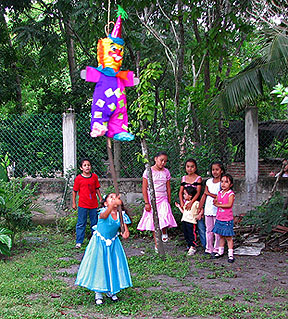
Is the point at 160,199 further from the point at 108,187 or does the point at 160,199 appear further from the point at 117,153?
the point at 117,153

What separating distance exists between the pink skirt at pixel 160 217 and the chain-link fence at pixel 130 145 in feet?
4.71

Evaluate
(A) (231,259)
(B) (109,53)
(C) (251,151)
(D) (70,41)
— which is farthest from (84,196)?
(D) (70,41)

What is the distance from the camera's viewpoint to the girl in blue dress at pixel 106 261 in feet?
15.1

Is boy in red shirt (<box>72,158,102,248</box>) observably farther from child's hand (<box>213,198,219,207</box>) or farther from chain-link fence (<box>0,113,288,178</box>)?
child's hand (<box>213,198,219,207</box>)

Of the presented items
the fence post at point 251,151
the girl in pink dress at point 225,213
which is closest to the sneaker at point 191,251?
the girl in pink dress at point 225,213

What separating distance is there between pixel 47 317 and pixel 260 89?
528 centimetres

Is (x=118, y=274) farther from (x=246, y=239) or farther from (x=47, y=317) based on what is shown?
(x=246, y=239)

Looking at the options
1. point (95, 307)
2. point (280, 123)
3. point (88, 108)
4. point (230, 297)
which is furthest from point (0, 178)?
point (280, 123)

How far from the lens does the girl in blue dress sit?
15.1ft

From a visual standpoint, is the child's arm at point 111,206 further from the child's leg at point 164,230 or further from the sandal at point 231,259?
the child's leg at point 164,230

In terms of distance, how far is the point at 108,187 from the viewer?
8703 mm

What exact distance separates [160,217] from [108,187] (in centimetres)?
190

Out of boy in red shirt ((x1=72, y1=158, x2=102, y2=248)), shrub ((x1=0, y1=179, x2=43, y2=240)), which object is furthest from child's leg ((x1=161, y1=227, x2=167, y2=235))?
shrub ((x1=0, y1=179, x2=43, y2=240))

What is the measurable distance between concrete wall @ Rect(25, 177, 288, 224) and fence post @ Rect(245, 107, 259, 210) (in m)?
0.09
